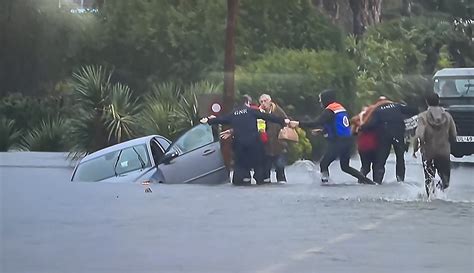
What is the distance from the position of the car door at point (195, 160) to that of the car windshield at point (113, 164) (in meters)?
0.30

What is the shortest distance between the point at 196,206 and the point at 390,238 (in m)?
2.40

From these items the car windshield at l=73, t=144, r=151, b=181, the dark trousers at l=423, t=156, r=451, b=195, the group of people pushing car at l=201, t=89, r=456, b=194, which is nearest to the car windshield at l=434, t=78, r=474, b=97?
the group of people pushing car at l=201, t=89, r=456, b=194

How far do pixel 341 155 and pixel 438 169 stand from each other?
3.65 ft

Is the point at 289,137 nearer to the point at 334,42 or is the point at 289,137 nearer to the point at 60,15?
the point at 334,42

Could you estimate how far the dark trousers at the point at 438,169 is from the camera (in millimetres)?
14414

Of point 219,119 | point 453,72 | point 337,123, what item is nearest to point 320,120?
point 337,123

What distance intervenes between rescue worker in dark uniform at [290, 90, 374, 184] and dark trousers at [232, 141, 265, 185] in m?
0.69

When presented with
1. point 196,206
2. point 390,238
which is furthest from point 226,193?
point 390,238

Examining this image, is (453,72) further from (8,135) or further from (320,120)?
(8,135)

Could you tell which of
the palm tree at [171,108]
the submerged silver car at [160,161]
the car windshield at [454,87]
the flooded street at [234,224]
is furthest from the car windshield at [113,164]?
the car windshield at [454,87]

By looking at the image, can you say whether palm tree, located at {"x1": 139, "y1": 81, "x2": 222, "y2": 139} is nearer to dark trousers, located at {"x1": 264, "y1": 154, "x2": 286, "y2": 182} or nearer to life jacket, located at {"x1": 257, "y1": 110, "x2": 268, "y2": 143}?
life jacket, located at {"x1": 257, "y1": 110, "x2": 268, "y2": 143}

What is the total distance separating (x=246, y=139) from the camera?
15.0 meters

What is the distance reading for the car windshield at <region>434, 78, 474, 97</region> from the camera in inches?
562

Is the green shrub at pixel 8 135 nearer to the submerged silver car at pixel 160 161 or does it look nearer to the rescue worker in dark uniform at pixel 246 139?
the submerged silver car at pixel 160 161
